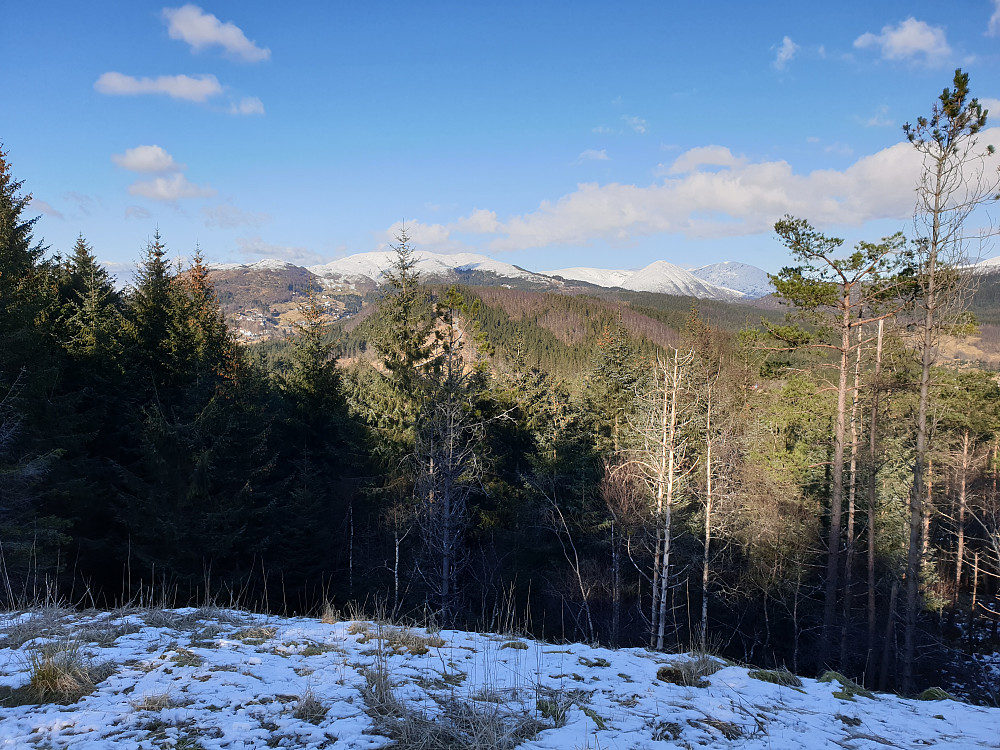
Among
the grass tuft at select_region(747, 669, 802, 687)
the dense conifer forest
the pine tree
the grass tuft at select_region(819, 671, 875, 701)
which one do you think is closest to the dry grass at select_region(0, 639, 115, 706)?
the grass tuft at select_region(747, 669, 802, 687)

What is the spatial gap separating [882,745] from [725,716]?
3.12 ft

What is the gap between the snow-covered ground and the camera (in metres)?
2.73

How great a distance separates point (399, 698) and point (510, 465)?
23365 mm

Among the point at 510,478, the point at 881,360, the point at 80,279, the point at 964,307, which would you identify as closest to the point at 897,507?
the point at 881,360

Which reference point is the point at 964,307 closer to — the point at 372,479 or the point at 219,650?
the point at 219,650

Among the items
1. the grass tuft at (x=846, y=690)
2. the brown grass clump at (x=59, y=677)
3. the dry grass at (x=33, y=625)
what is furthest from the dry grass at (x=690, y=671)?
the dry grass at (x=33, y=625)

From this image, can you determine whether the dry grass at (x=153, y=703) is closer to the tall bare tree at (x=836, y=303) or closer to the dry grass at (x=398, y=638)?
the dry grass at (x=398, y=638)

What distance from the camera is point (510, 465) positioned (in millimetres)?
26438

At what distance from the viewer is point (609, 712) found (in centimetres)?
341

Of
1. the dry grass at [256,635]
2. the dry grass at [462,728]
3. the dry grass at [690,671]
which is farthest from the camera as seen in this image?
the dry grass at [256,635]

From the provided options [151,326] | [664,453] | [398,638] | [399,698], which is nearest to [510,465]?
[664,453]

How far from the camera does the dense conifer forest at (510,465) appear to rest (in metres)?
13.6

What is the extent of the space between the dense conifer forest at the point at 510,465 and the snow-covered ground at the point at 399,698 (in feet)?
22.9

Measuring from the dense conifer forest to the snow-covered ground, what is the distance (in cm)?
698
